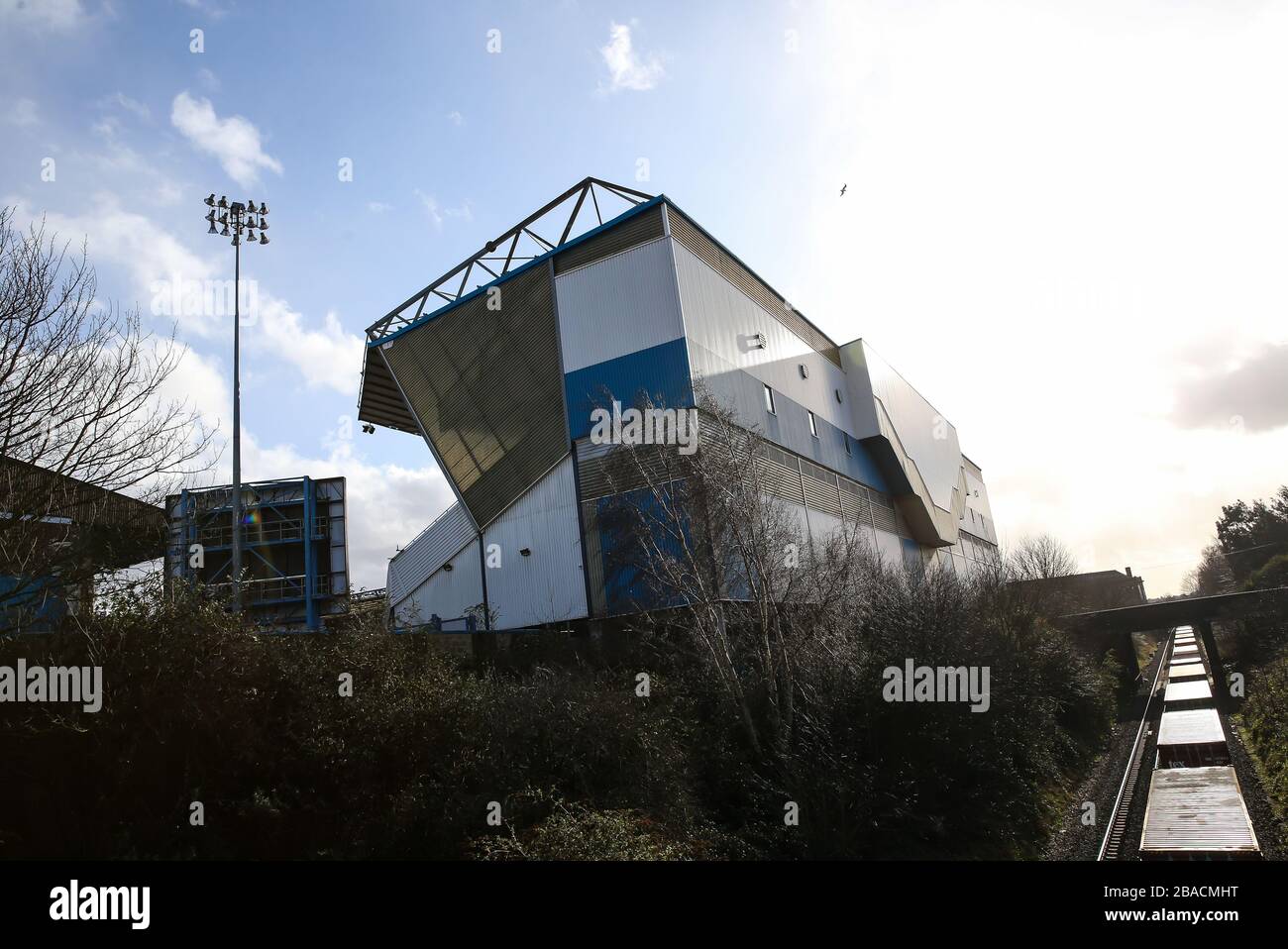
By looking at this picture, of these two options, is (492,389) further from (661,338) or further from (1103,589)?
(1103,589)

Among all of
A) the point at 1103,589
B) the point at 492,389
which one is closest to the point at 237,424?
the point at 492,389

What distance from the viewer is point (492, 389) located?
28.3 metres

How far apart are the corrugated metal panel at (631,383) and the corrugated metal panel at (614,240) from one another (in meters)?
4.39

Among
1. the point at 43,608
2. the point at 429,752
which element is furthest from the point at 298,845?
the point at 43,608

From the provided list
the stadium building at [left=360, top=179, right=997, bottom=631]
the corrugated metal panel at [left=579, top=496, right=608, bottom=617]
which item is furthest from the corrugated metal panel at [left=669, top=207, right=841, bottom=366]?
the corrugated metal panel at [left=579, top=496, right=608, bottom=617]

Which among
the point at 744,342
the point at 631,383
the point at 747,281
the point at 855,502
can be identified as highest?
the point at 747,281

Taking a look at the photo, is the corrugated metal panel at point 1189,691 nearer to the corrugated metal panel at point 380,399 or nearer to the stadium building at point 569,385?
the stadium building at point 569,385

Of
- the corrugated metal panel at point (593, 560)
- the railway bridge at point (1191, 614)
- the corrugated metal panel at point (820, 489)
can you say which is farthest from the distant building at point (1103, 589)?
the corrugated metal panel at point (593, 560)

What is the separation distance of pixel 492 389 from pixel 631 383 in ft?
20.9

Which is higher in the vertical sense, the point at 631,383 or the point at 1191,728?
the point at 631,383

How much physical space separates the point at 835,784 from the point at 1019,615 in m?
20.3

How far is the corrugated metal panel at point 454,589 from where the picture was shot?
27.9 meters

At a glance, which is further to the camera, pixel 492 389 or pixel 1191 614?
pixel 1191 614

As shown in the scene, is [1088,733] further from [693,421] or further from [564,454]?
[564,454]
